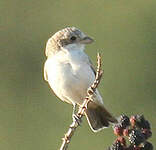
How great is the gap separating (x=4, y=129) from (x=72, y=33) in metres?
6.85

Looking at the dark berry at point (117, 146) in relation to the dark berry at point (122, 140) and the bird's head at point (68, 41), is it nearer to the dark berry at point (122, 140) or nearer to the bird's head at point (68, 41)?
the dark berry at point (122, 140)

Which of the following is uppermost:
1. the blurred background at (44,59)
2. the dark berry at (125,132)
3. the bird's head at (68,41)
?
the bird's head at (68,41)

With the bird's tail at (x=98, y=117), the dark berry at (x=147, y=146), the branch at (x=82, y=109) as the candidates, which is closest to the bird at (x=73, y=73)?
the bird's tail at (x=98, y=117)

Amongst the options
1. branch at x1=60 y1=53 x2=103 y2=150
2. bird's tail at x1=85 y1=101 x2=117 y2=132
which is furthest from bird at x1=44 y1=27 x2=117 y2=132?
branch at x1=60 y1=53 x2=103 y2=150

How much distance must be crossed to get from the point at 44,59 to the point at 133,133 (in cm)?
1055

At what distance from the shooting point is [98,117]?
6.62 m

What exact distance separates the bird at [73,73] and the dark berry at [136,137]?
1.82 meters

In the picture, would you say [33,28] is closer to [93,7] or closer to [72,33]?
[93,7]

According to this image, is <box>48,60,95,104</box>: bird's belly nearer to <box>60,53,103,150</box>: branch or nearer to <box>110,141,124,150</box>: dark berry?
<box>60,53,103,150</box>: branch

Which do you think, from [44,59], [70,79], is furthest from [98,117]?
[44,59]

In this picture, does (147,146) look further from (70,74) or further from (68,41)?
(68,41)

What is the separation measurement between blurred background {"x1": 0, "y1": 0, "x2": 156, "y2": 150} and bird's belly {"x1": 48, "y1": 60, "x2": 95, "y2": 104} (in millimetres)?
5472

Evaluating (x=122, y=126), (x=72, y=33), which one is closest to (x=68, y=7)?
(x=72, y=33)

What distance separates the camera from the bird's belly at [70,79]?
6340mm
